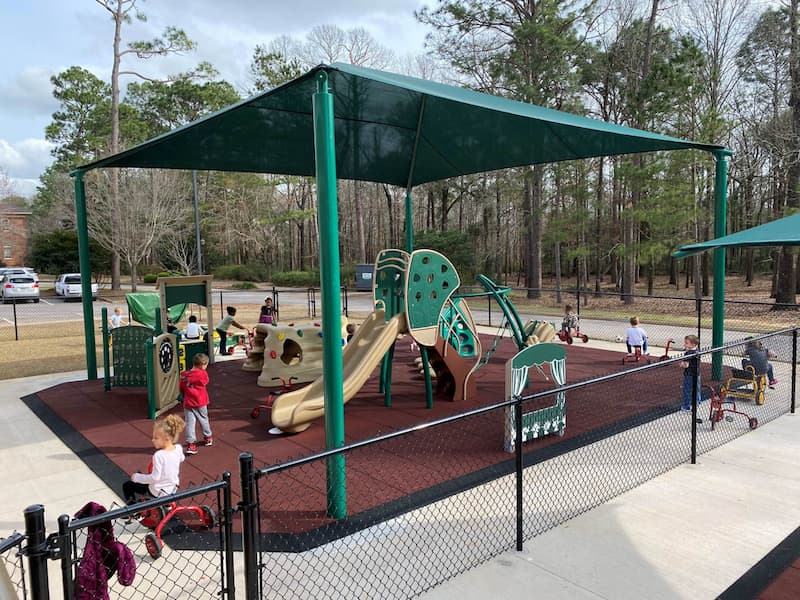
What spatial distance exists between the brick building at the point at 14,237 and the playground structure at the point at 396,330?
7523cm

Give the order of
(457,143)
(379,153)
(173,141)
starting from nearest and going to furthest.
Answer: (173,141), (457,143), (379,153)

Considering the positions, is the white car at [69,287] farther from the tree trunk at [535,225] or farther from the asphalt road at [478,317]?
the tree trunk at [535,225]

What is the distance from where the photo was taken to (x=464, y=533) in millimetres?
4906

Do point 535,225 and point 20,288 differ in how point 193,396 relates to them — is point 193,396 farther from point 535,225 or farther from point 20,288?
point 20,288

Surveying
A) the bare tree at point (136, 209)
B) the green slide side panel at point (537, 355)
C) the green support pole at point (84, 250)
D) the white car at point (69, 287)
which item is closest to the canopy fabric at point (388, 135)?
the green support pole at point (84, 250)

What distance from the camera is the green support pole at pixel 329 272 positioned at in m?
5.05

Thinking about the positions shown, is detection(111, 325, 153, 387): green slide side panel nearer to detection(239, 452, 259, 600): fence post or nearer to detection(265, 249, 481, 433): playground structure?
detection(265, 249, 481, 433): playground structure

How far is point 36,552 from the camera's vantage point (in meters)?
2.21

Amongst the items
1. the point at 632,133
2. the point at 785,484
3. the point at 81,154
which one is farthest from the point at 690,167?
the point at 81,154

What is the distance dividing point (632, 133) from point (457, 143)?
12.9 feet

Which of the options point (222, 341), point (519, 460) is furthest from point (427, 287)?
point (222, 341)

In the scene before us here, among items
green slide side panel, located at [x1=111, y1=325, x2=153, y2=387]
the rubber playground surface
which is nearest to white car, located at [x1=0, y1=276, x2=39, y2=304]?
the rubber playground surface

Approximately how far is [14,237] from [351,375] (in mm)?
86163

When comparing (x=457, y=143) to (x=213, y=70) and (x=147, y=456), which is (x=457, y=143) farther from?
(x=213, y=70)
